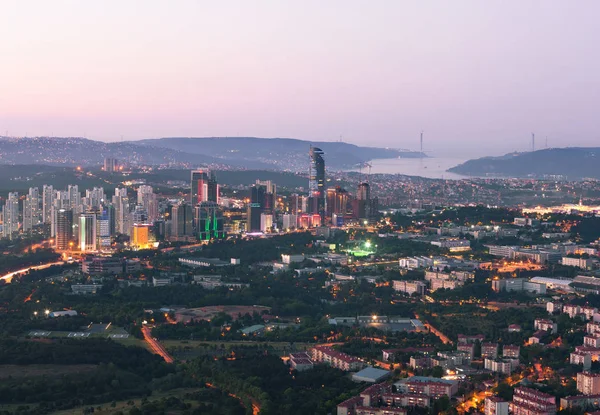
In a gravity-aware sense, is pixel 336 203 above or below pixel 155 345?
above

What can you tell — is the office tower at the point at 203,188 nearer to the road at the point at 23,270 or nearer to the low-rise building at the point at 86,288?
the road at the point at 23,270

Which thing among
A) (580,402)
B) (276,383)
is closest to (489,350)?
(580,402)

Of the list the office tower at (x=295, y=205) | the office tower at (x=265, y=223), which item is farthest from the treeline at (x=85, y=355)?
the office tower at (x=295, y=205)

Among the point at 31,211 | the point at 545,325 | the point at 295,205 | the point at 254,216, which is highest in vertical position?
the point at 295,205

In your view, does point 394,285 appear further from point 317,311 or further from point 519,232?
point 519,232

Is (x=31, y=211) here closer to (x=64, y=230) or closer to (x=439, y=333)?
(x=64, y=230)

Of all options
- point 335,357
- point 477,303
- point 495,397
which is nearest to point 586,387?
point 495,397
